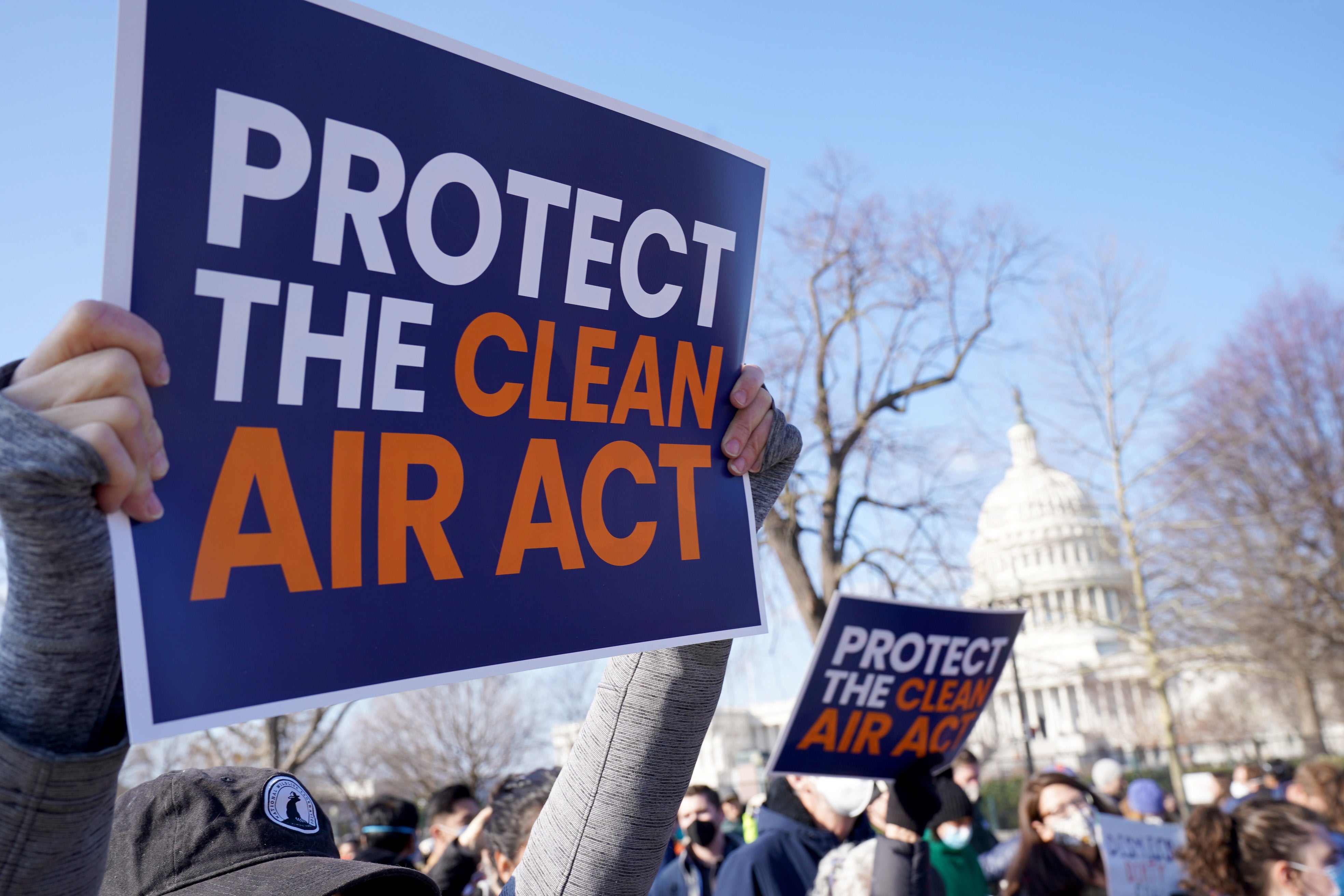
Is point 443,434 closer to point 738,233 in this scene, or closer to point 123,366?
point 123,366

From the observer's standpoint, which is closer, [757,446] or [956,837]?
[757,446]

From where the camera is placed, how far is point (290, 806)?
1.77 m

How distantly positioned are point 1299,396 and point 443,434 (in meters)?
23.4

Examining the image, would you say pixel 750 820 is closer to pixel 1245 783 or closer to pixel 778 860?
pixel 1245 783

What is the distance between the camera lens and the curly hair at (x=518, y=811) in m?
3.34

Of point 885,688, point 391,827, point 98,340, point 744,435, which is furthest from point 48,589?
point 391,827

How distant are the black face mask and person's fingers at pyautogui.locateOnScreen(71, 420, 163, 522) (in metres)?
5.75

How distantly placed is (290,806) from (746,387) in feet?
3.47

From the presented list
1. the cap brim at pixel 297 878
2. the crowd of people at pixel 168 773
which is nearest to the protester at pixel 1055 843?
the crowd of people at pixel 168 773

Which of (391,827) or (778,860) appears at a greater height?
(778,860)

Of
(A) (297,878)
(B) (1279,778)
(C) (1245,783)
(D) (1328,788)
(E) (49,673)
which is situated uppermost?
(E) (49,673)

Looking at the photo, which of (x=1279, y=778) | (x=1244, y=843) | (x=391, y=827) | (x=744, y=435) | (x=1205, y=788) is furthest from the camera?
(x=1279, y=778)

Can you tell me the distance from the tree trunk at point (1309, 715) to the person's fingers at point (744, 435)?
86.9 feet

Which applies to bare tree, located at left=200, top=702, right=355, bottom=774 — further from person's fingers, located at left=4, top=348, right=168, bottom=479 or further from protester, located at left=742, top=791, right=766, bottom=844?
person's fingers, located at left=4, top=348, right=168, bottom=479
